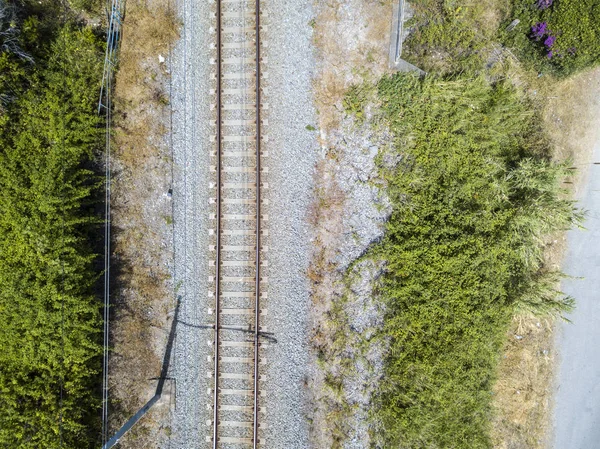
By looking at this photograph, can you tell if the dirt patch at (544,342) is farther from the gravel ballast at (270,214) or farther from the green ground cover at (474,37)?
the gravel ballast at (270,214)

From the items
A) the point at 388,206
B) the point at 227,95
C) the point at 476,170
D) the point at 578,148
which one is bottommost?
the point at 388,206

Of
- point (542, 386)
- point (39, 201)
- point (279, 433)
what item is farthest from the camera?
point (542, 386)

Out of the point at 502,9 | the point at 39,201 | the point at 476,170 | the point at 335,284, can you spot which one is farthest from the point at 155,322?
the point at 502,9

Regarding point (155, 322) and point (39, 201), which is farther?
point (155, 322)

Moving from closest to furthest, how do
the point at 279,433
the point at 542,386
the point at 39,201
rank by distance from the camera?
the point at 39,201
the point at 279,433
the point at 542,386

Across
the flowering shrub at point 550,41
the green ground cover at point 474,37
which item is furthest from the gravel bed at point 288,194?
the flowering shrub at point 550,41

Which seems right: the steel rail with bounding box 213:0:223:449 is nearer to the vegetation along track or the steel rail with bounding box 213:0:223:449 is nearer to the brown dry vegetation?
the vegetation along track

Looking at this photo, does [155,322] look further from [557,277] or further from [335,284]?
[557,277]
